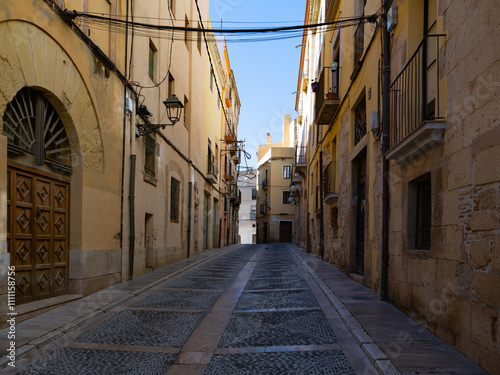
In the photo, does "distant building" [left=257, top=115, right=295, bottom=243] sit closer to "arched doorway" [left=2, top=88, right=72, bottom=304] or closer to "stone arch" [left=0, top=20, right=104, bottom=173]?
"stone arch" [left=0, top=20, right=104, bottom=173]

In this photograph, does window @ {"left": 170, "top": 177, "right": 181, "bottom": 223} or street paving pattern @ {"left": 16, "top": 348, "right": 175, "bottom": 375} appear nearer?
street paving pattern @ {"left": 16, "top": 348, "right": 175, "bottom": 375}

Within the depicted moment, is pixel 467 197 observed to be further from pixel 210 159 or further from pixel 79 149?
pixel 210 159

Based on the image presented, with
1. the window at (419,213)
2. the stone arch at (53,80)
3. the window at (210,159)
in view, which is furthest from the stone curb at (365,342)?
the window at (210,159)

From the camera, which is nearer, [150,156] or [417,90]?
[417,90]

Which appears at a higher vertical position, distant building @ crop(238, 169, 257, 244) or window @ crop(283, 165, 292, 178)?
window @ crop(283, 165, 292, 178)

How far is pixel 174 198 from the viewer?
15133 millimetres

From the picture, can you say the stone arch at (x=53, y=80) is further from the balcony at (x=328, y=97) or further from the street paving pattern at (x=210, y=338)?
the balcony at (x=328, y=97)

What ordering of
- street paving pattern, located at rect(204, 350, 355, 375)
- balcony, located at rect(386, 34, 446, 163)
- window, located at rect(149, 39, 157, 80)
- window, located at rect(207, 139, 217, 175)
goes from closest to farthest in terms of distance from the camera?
street paving pattern, located at rect(204, 350, 355, 375), balcony, located at rect(386, 34, 446, 163), window, located at rect(149, 39, 157, 80), window, located at rect(207, 139, 217, 175)

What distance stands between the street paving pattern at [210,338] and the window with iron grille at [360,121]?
414 centimetres

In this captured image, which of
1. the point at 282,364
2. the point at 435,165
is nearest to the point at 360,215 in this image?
the point at 435,165

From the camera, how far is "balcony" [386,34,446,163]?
4.88 meters

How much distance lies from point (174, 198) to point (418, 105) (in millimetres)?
10704

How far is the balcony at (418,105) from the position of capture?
4.88 meters

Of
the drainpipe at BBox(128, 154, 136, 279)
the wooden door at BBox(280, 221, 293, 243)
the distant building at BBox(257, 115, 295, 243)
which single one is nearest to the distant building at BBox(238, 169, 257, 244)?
the distant building at BBox(257, 115, 295, 243)
